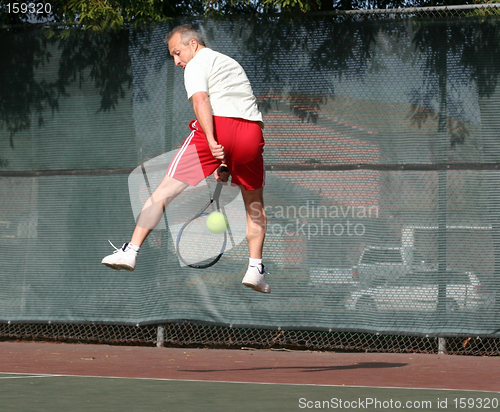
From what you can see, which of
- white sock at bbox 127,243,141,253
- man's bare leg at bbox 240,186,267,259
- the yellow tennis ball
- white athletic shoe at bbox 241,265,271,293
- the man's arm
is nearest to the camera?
the man's arm

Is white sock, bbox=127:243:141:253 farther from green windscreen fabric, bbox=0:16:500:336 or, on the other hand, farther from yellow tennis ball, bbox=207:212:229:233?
green windscreen fabric, bbox=0:16:500:336

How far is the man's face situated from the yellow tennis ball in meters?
0.99

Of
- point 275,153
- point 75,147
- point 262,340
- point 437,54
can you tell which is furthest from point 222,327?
point 437,54

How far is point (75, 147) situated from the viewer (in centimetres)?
619

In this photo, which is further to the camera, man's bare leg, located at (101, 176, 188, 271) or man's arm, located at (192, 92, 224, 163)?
man's bare leg, located at (101, 176, 188, 271)

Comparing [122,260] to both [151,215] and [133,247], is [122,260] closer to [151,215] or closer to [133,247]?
[133,247]

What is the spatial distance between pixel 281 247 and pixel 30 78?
271cm

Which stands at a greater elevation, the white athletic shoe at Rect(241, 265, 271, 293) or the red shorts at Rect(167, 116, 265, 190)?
the red shorts at Rect(167, 116, 265, 190)

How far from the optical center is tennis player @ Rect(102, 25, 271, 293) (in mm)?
4102

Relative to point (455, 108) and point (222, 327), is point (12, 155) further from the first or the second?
point (455, 108)

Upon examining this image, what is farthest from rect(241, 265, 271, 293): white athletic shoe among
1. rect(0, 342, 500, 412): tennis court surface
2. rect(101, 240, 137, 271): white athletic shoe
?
rect(101, 240, 137, 271): white athletic shoe

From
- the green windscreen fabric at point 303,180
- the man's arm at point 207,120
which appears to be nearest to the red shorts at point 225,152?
the man's arm at point 207,120

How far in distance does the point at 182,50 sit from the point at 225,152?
688 millimetres

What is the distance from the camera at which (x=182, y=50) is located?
170 inches
